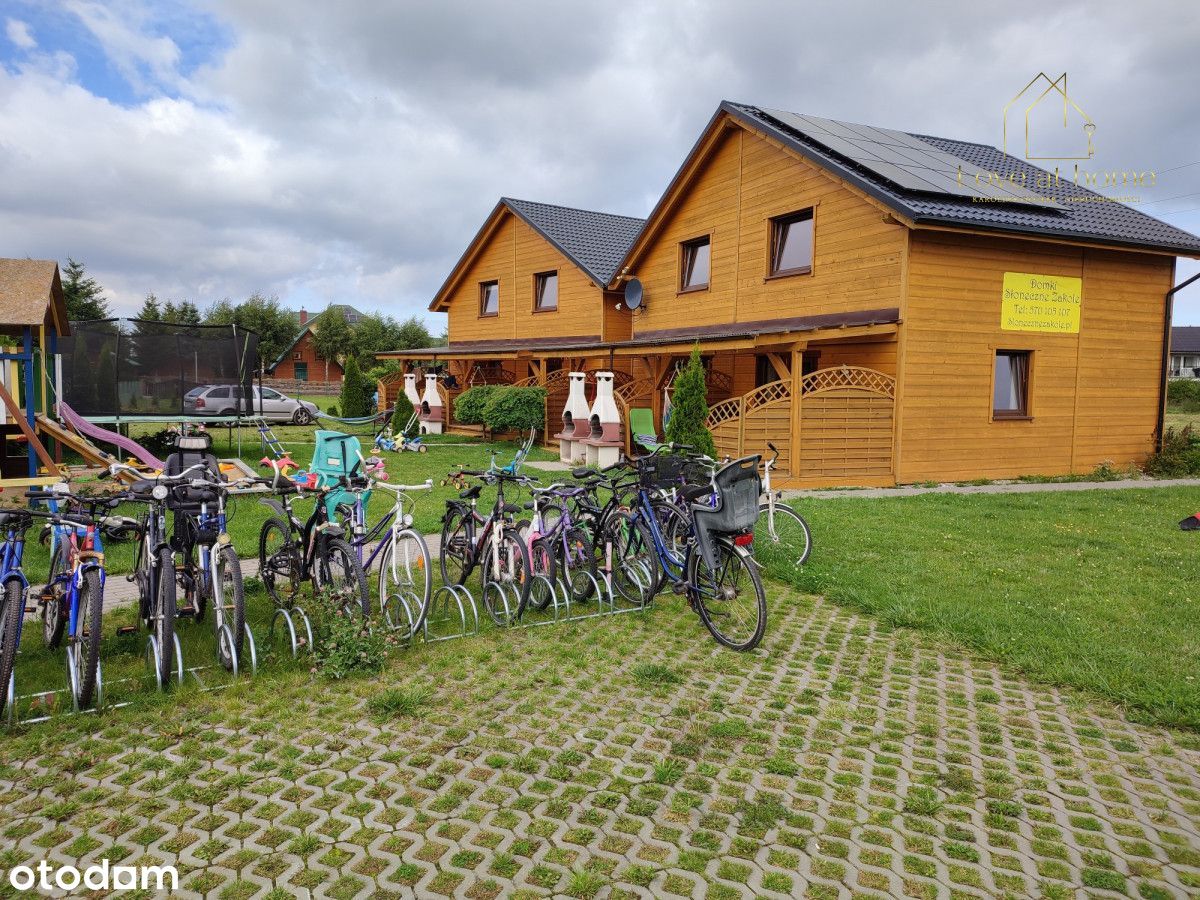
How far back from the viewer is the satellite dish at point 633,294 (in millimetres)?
19547

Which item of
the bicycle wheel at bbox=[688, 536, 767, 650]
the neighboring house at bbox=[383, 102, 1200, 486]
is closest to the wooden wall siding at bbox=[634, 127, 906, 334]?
the neighboring house at bbox=[383, 102, 1200, 486]

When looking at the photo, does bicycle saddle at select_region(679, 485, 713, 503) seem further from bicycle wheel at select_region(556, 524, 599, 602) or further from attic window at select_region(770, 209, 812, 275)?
attic window at select_region(770, 209, 812, 275)

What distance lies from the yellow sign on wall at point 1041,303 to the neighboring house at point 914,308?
0.10 feet

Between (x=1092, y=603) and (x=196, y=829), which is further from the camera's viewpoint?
(x=1092, y=603)

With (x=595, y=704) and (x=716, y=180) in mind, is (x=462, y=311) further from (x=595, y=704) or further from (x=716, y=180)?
(x=595, y=704)

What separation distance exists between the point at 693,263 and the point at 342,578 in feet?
47.5

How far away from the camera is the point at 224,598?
497 cm

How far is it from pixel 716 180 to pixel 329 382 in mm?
44670

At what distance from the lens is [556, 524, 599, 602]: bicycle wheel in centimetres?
621

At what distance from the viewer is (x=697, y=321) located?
1773 cm

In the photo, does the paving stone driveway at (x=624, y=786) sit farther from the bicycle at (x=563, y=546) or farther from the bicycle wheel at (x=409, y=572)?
the bicycle at (x=563, y=546)

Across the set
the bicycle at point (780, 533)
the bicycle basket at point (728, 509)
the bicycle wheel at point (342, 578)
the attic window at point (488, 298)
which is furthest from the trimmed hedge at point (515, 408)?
the bicycle basket at point (728, 509)

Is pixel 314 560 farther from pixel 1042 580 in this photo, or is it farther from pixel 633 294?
pixel 633 294

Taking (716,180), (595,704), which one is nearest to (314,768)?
(595,704)
